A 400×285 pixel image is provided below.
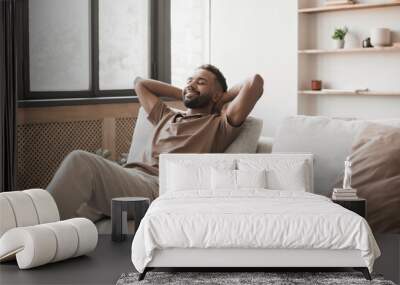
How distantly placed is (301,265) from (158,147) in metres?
1.78

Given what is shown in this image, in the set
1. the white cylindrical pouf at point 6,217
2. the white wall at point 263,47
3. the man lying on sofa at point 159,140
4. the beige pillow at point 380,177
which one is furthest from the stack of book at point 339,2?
the white cylindrical pouf at point 6,217

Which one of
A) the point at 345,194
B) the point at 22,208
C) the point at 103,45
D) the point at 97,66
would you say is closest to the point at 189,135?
the point at 345,194

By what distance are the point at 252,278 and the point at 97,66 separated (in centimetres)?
388

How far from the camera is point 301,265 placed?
11.2 ft

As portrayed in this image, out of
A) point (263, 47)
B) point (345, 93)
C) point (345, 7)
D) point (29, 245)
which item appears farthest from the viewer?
point (263, 47)

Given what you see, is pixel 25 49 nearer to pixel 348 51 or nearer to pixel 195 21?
pixel 195 21

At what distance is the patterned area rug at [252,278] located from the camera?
11.0ft

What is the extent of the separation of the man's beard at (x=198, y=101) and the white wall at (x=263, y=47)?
275 cm

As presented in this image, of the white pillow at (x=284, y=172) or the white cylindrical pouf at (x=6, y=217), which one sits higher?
the white pillow at (x=284, y=172)

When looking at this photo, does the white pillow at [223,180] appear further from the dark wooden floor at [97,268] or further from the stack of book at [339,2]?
the stack of book at [339,2]

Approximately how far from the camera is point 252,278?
340cm

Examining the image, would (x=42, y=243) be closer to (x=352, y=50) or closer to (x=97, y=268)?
(x=97, y=268)
